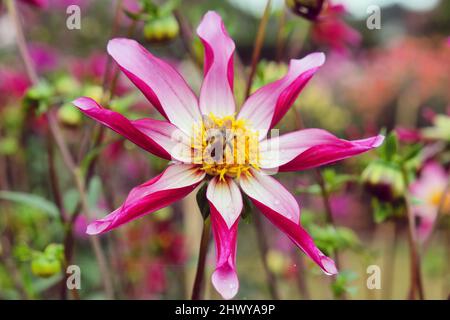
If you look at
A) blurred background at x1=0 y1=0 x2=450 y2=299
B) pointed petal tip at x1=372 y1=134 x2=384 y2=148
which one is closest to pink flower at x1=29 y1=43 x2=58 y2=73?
blurred background at x1=0 y1=0 x2=450 y2=299

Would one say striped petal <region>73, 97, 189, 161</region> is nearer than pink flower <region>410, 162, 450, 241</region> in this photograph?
Yes

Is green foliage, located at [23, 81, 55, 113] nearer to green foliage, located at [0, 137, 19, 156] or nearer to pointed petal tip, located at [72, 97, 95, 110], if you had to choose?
pointed petal tip, located at [72, 97, 95, 110]

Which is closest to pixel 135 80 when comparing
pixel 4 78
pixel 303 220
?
pixel 303 220

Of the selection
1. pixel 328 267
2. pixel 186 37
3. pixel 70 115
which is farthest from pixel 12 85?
pixel 328 267

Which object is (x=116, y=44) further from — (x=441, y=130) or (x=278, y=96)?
(x=441, y=130)

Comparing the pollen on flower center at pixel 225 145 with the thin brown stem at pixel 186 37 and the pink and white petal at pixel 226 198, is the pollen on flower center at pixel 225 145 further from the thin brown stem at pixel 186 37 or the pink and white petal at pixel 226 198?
the thin brown stem at pixel 186 37

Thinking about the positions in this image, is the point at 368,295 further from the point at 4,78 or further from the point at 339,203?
the point at 4,78
